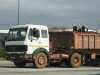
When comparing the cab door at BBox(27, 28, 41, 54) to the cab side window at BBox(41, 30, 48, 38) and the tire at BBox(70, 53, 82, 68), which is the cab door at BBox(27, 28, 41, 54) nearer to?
the cab side window at BBox(41, 30, 48, 38)

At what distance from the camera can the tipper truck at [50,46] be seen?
3044 centimetres

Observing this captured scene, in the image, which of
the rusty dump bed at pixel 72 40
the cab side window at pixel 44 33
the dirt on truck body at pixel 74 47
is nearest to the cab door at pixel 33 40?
the cab side window at pixel 44 33

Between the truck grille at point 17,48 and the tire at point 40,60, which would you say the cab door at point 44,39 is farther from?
the truck grille at point 17,48

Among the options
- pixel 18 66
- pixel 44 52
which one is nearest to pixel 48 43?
pixel 44 52

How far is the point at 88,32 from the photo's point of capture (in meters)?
34.1

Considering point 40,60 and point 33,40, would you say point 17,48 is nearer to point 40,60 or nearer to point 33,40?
point 33,40

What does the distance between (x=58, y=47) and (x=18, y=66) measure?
11.3 ft

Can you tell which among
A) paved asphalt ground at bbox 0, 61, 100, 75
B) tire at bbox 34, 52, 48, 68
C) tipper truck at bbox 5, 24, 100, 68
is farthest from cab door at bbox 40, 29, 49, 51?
paved asphalt ground at bbox 0, 61, 100, 75

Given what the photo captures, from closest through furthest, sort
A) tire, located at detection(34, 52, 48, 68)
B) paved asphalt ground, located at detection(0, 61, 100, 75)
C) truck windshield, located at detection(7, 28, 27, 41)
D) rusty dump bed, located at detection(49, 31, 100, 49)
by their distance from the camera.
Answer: paved asphalt ground, located at detection(0, 61, 100, 75)
truck windshield, located at detection(7, 28, 27, 41)
tire, located at detection(34, 52, 48, 68)
rusty dump bed, located at detection(49, 31, 100, 49)

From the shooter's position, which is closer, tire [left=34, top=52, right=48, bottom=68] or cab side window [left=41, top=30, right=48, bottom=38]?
tire [left=34, top=52, right=48, bottom=68]

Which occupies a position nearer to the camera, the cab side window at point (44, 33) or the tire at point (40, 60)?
the tire at point (40, 60)

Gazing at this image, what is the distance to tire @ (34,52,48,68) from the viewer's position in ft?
100

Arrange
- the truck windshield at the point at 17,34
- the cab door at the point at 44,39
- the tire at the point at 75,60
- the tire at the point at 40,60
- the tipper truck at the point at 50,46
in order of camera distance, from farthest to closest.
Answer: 1. the tire at the point at 75,60
2. the cab door at the point at 44,39
3. the tire at the point at 40,60
4. the tipper truck at the point at 50,46
5. the truck windshield at the point at 17,34

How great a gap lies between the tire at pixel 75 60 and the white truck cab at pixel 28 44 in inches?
93.3
